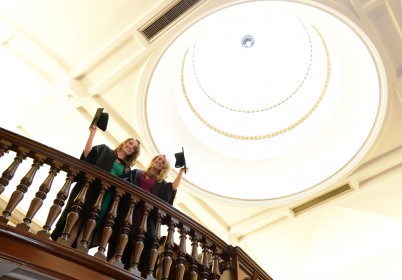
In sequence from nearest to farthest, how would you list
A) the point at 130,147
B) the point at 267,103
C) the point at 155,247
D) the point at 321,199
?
the point at 155,247
the point at 130,147
the point at 321,199
the point at 267,103

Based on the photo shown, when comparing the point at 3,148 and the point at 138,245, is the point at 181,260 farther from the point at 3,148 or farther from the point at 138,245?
the point at 3,148

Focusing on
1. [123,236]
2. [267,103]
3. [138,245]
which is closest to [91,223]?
[123,236]

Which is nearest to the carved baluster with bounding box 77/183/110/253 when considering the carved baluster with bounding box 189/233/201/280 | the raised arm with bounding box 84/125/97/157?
the raised arm with bounding box 84/125/97/157

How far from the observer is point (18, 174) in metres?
7.91

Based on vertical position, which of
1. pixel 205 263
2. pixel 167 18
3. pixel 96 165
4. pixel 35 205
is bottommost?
pixel 35 205

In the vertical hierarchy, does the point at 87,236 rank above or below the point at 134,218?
below

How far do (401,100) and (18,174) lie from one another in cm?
655

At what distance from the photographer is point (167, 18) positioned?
6.41m

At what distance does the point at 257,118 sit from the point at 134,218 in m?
5.79

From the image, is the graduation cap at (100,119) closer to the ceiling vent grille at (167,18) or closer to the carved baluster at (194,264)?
the carved baluster at (194,264)

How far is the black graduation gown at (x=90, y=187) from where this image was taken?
3.40 m

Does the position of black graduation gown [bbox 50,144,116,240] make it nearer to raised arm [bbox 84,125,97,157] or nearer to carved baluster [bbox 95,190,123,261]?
raised arm [bbox 84,125,97,157]

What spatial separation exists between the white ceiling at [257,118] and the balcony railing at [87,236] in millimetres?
3209

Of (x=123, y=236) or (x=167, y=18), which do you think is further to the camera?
(x=167, y=18)
